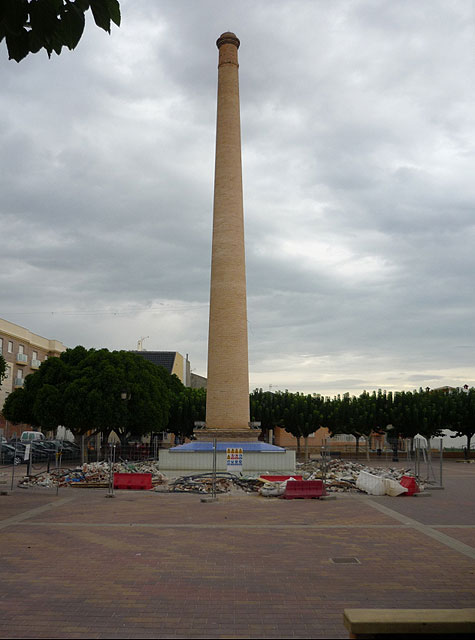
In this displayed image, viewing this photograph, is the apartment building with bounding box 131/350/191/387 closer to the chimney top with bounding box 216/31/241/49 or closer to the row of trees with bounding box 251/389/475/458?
the row of trees with bounding box 251/389/475/458

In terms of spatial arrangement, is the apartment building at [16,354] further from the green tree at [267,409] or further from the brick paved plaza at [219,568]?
the brick paved plaza at [219,568]

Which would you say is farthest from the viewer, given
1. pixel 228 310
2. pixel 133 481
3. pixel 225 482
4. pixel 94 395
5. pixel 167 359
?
pixel 167 359

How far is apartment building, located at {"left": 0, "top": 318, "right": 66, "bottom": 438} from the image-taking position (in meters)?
48.7

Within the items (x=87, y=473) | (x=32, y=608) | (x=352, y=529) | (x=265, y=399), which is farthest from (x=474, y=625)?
(x=265, y=399)

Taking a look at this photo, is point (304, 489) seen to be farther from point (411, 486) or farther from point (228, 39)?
point (228, 39)

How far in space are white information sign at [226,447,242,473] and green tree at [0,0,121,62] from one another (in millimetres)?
22251

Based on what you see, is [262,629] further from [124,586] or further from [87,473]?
[87,473]

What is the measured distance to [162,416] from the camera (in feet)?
127

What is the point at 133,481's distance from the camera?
2181 cm

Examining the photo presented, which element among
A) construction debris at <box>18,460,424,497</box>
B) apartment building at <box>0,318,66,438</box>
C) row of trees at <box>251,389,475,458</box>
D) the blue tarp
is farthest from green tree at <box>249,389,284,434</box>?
construction debris at <box>18,460,424,497</box>

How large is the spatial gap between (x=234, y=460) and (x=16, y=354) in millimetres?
32878

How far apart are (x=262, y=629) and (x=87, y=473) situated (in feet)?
64.1

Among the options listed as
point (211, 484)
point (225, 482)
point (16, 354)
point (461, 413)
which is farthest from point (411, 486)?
point (16, 354)

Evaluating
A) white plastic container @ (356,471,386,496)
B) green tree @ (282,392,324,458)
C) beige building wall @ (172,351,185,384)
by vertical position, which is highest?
beige building wall @ (172,351,185,384)
